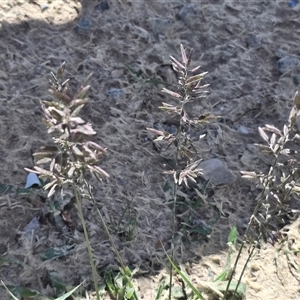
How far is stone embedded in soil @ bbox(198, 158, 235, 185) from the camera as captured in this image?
2814 mm

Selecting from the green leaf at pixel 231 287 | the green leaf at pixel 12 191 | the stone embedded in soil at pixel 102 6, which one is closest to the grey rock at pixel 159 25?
the stone embedded in soil at pixel 102 6

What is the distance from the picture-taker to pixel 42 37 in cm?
344

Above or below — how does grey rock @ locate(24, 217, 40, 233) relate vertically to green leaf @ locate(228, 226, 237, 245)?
below

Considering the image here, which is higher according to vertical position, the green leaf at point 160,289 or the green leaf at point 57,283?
the green leaf at point 160,289

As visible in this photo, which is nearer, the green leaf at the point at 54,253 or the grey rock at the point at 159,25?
the green leaf at the point at 54,253

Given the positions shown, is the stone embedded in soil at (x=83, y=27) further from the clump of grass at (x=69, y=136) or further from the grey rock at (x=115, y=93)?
the clump of grass at (x=69, y=136)

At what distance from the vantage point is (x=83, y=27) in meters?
3.53

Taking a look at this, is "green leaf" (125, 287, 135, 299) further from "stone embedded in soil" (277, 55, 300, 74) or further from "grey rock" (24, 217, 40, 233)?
"stone embedded in soil" (277, 55, 300, 74)

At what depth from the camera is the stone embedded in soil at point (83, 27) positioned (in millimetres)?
3511

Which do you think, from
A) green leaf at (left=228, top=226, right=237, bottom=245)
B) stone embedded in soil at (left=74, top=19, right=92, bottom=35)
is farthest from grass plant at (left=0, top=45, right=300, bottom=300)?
stone embedded in soil at (left=74, top=19, right=92, bottom=35)

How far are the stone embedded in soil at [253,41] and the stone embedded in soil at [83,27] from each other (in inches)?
36.7

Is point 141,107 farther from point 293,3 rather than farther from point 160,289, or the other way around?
point 293,3

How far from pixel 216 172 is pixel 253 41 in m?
1.09

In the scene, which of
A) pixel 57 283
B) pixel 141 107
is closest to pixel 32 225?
pixel 57 283
